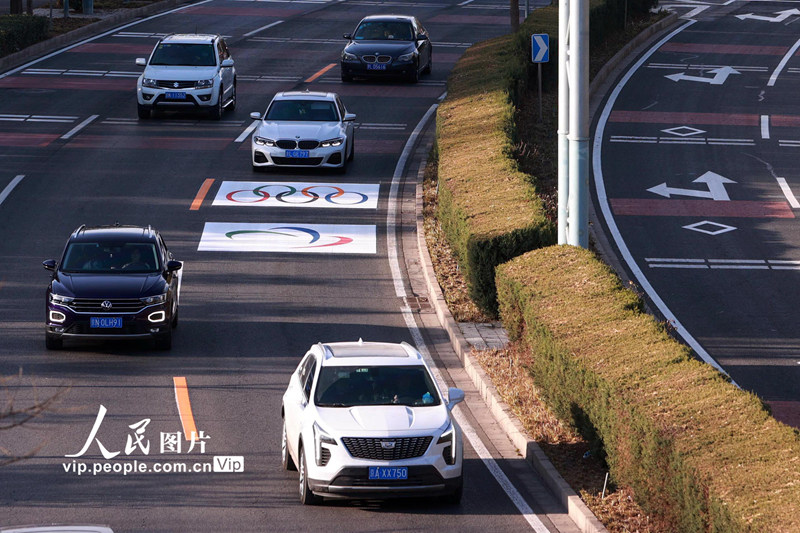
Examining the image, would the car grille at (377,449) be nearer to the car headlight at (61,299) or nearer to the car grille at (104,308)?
the car grille at (104,308)

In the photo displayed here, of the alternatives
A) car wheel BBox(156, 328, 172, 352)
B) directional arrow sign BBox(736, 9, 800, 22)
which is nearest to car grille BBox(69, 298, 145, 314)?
car wheel BBox(156, 328, 172, 352)

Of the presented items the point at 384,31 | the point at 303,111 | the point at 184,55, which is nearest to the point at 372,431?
the point at 303,111

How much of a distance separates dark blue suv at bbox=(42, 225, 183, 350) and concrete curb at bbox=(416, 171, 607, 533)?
403cm

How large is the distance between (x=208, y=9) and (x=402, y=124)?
23.2 m

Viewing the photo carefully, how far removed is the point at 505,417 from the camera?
602 inches

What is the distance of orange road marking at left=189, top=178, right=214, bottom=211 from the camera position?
84.8 feet

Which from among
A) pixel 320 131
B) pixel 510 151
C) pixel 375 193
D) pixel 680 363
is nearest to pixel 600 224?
pixel 510 151

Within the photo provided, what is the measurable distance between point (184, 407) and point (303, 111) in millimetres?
14591

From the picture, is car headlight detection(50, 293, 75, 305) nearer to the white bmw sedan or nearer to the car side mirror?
the car side mirror

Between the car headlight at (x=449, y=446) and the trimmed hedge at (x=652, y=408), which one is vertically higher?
the trimmed hedge at (x=652, y=408)

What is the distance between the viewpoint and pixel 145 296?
57.9 feet

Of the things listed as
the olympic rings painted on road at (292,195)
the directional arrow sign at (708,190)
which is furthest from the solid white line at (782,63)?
the olympic rings painted on road at (292,195)

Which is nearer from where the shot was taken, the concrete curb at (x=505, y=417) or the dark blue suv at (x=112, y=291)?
the concrete curb at (x=505, y=417)

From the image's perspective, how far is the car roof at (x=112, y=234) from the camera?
18734 millimetres
